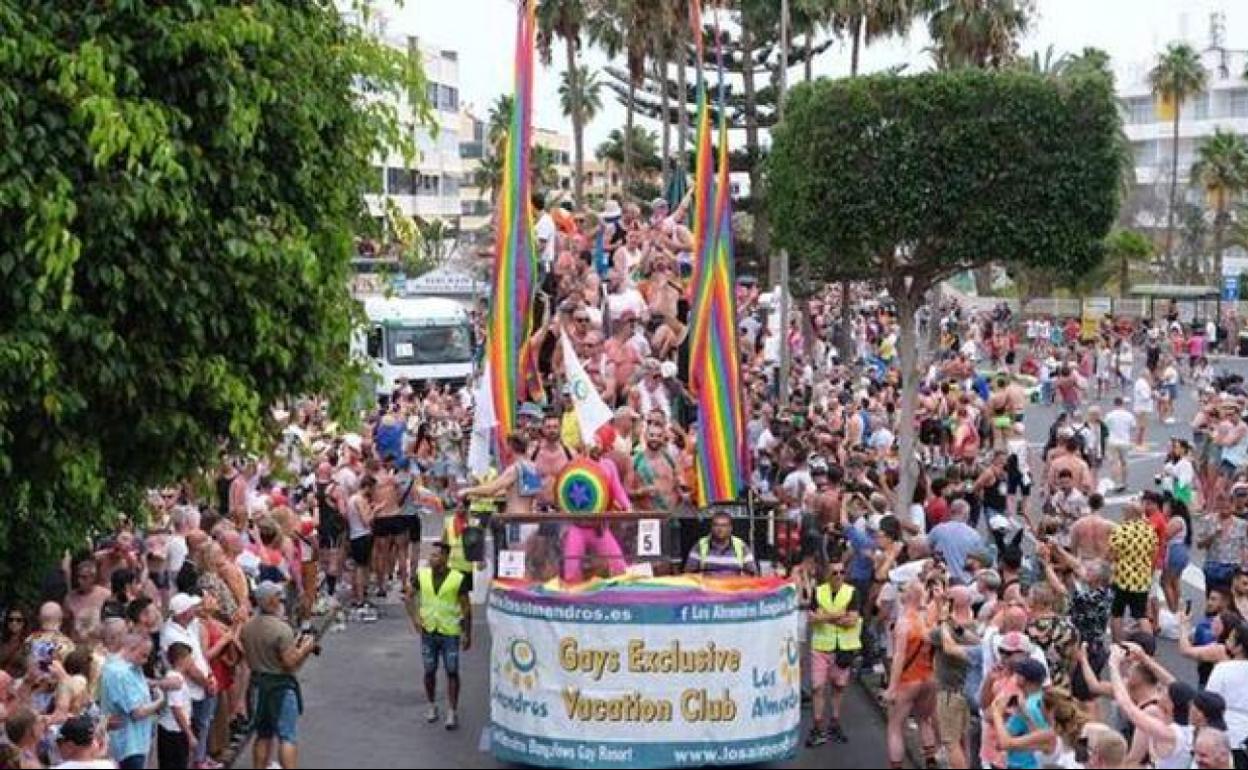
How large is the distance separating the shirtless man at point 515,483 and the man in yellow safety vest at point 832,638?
2.87 m

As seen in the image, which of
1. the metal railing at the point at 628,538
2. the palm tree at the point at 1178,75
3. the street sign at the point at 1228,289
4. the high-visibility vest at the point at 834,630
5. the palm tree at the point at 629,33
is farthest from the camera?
the palm tree at the point at 1178,75

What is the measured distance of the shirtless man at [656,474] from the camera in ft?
51.7

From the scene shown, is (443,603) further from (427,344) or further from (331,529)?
(427,344)

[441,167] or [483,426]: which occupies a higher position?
[441,167]

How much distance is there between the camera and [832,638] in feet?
43.9

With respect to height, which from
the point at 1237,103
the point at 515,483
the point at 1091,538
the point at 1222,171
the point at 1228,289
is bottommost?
the point at 1091,538

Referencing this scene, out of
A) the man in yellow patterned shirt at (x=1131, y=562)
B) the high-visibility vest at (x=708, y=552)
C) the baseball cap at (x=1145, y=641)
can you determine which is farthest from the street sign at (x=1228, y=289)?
the baseball cap at (x=1145, y=641)

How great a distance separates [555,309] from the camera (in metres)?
23.0

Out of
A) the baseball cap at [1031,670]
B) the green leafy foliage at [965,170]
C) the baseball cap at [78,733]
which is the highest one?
the green leafy foliage at [965,170]

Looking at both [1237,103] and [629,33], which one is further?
[1237,103]

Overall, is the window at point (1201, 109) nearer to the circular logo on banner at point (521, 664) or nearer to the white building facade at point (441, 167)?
the white building facade at point (441, 167)

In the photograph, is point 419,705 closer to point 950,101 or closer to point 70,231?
point 70,231

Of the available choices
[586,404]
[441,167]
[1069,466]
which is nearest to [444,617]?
[586,404]

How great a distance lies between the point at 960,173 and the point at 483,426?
11.9 m
